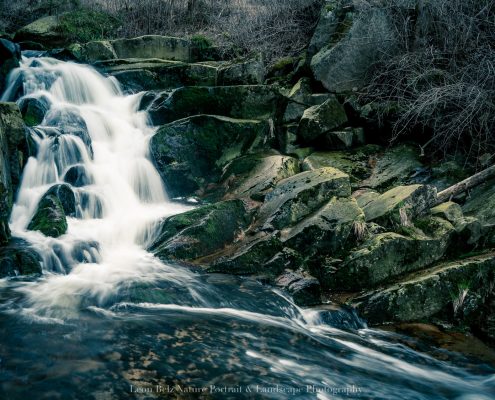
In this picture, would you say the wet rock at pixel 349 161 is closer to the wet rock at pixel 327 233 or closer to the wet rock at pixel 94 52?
the wet rock at pixel 327 233

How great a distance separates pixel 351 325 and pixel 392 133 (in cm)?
475

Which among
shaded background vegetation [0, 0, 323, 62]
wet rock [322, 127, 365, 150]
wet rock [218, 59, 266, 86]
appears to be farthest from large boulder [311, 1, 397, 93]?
shaded background vegetation [0, 0, 323, 62]

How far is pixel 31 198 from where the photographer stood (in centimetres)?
679

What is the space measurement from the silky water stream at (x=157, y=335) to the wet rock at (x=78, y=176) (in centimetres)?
6

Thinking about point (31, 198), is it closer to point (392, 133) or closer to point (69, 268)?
point (69, 268)

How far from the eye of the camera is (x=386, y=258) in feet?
17.6

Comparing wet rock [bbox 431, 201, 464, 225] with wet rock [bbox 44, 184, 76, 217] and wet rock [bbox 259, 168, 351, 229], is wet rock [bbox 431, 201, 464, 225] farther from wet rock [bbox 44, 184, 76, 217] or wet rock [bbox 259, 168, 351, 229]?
wet rock [bbox 44, 184, 76, 217]

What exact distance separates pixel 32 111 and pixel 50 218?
3.28 metres

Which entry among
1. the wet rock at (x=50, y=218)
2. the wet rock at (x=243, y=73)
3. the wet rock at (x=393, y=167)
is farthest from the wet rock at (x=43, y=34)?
the wet rock at (x=393, y=167)

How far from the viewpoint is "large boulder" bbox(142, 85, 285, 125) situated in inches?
364

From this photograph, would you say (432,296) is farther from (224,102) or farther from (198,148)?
(224,102)

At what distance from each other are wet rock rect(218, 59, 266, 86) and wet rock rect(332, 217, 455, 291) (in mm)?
5687

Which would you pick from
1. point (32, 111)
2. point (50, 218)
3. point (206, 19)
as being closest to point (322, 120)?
point (50, 218)

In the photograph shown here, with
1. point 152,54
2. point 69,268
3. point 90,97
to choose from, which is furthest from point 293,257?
point 152,54
